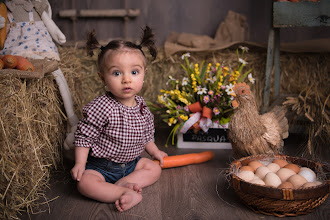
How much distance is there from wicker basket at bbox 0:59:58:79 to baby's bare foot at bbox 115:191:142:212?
2.55 feet

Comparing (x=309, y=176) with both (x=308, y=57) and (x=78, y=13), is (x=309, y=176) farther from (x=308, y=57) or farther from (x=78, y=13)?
(x=78, y=13)

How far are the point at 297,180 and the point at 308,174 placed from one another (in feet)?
0.40

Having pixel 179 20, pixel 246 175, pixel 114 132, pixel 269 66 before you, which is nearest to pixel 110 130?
pixel 114 132

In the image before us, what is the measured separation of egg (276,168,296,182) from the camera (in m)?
1.65

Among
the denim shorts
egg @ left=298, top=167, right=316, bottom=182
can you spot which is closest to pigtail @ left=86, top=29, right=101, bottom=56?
the denim shorts

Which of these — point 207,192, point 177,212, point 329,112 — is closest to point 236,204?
point 207,192

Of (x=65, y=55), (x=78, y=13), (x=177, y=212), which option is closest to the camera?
(x=177, y=212)

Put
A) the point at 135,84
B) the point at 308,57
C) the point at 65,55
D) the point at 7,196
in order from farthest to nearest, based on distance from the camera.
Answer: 1. the point at 308,57
2. the point at 65,55
3. the point at 135,84
4. the point at 7,196

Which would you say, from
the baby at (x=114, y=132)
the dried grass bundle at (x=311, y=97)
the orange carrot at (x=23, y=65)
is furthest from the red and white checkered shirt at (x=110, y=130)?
the dried grass bundle at (x=311, y=97)

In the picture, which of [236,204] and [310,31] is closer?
[236,204]

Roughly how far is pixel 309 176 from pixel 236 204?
0.39 metres

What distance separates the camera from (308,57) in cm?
292

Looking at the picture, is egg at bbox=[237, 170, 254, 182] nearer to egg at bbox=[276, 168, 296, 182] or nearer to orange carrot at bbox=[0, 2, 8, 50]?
egg at bbox=[276, 168, 296, 182]

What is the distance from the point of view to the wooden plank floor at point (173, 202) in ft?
5.25
